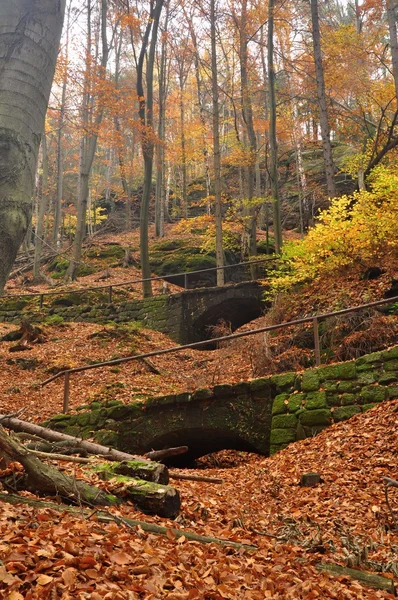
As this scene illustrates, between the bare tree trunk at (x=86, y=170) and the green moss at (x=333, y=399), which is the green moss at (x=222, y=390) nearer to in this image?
the green moss at (x=333, y=399)

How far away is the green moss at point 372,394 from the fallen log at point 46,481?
13.7 ft

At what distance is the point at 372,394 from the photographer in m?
6.43

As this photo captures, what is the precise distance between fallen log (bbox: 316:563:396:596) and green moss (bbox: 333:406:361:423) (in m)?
3.45

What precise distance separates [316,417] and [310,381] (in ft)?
1.82

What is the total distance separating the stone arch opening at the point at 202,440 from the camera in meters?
7.50

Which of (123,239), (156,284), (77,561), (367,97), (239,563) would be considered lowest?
(239,563)

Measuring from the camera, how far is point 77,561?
2.21 metres

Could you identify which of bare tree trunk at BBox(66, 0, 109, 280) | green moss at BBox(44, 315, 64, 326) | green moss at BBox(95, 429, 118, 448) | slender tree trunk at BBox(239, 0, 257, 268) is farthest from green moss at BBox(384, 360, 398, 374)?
bare tree trunk at BBox(66, 0, 109, 280)

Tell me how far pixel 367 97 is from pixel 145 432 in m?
16.6

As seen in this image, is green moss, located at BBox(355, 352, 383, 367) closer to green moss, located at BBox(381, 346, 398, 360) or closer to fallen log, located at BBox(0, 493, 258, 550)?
green moss, located at BBox(381, 346, 398, 360)

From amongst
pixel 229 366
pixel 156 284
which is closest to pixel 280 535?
pixel 229 366

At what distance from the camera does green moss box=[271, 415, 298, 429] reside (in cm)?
681

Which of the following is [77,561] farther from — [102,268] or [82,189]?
[102,268]

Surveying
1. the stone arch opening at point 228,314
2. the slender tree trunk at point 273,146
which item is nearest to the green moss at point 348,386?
the stone arch opening at point 228,314
